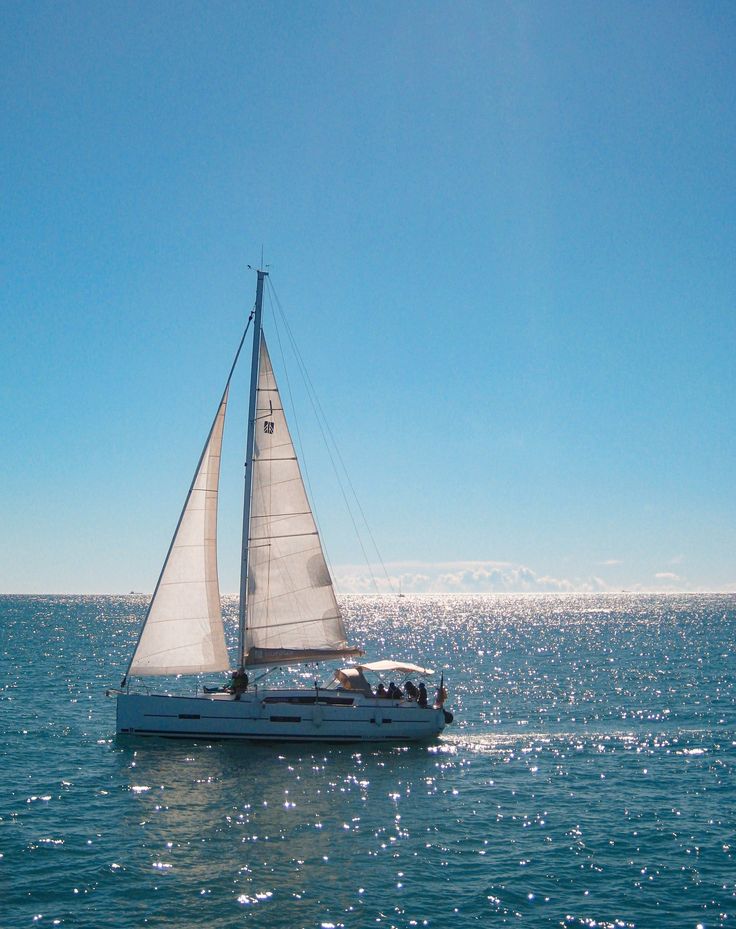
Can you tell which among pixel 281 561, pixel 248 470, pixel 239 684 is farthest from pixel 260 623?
pixel 248 470

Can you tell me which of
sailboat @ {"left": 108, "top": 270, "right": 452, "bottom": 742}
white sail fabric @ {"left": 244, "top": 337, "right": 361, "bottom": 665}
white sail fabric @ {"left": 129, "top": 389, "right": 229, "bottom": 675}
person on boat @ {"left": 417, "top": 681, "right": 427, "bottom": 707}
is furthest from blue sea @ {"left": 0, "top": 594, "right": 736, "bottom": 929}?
white sail fabric @ {"left": 244, "top": 337, "right": 361, "bottom": 665}

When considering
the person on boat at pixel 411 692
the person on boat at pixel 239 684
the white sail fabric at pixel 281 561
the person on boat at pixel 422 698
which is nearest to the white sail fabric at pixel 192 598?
the person on boat at pixel 239 684

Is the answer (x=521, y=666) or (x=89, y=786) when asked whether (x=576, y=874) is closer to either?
(x=89, y=786)

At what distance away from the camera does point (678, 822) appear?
23625mm

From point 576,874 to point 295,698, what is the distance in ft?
54.3

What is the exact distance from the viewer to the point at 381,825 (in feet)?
76.2

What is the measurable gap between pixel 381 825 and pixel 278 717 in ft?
34.9

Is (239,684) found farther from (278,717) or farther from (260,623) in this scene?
(260,623)

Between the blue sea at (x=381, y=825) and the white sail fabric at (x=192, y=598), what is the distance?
3.57m

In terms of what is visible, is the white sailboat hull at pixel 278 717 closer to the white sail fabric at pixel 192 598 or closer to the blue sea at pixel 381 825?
the blue sea at pixel 381 825

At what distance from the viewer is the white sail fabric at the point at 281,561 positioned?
112ft

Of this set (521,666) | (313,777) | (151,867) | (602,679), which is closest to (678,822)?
(313,777)

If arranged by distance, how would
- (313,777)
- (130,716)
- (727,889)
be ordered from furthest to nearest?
(130,716) → (313,777) → (727,889)

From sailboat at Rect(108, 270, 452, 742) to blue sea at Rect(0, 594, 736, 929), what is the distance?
1215 mm
